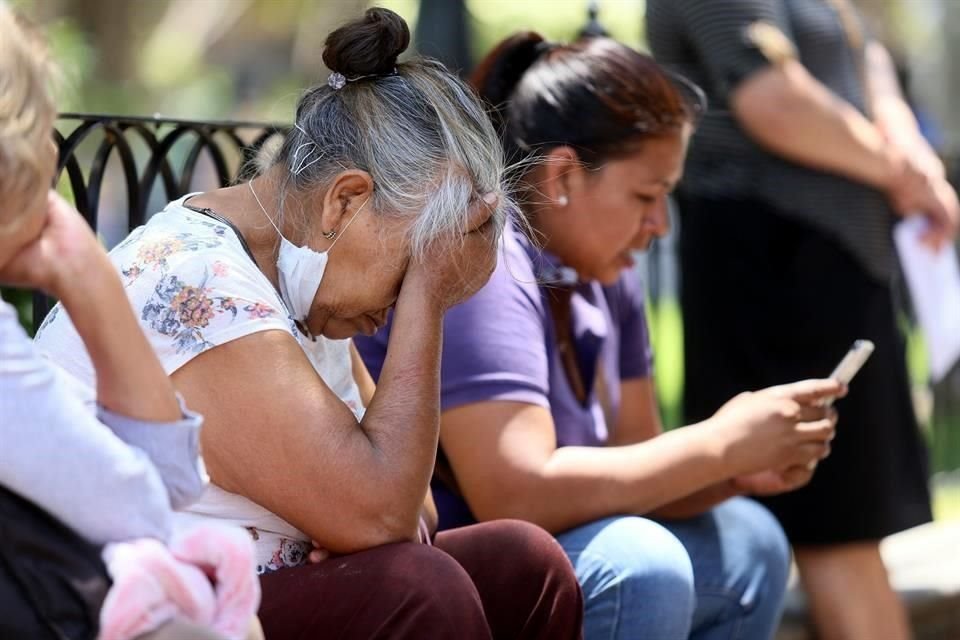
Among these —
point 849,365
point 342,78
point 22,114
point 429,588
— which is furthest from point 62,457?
point 849,365

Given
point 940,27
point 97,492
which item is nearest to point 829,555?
point 97,492

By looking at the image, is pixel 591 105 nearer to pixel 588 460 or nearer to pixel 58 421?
pixel 588 460

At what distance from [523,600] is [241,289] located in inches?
26.2

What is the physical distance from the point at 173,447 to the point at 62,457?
0.48 ft

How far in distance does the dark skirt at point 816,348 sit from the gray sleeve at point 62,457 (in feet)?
7.51

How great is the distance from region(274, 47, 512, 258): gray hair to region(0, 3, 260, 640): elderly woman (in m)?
0.60

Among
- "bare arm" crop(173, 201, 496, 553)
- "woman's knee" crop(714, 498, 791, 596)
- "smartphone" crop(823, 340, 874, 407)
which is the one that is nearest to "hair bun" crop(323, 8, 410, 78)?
"bare arm" crop(173, 201, 496, 553)

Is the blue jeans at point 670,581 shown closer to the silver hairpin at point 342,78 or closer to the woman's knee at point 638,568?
the woman's knee at point 638,568

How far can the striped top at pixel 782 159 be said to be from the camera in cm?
348

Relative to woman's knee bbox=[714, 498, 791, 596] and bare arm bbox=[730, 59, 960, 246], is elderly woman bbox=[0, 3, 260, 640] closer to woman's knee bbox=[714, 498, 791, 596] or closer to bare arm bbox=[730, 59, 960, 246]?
woman's knee bbox=[714, 498, 791, 596]

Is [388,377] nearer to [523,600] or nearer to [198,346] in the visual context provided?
[198,346]

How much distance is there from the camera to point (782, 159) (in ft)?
11.7

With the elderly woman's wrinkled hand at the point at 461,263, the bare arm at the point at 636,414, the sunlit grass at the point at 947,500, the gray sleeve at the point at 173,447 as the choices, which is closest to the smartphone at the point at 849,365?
the bare arm at the point at 636,414

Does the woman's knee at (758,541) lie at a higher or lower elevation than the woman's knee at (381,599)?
lower
